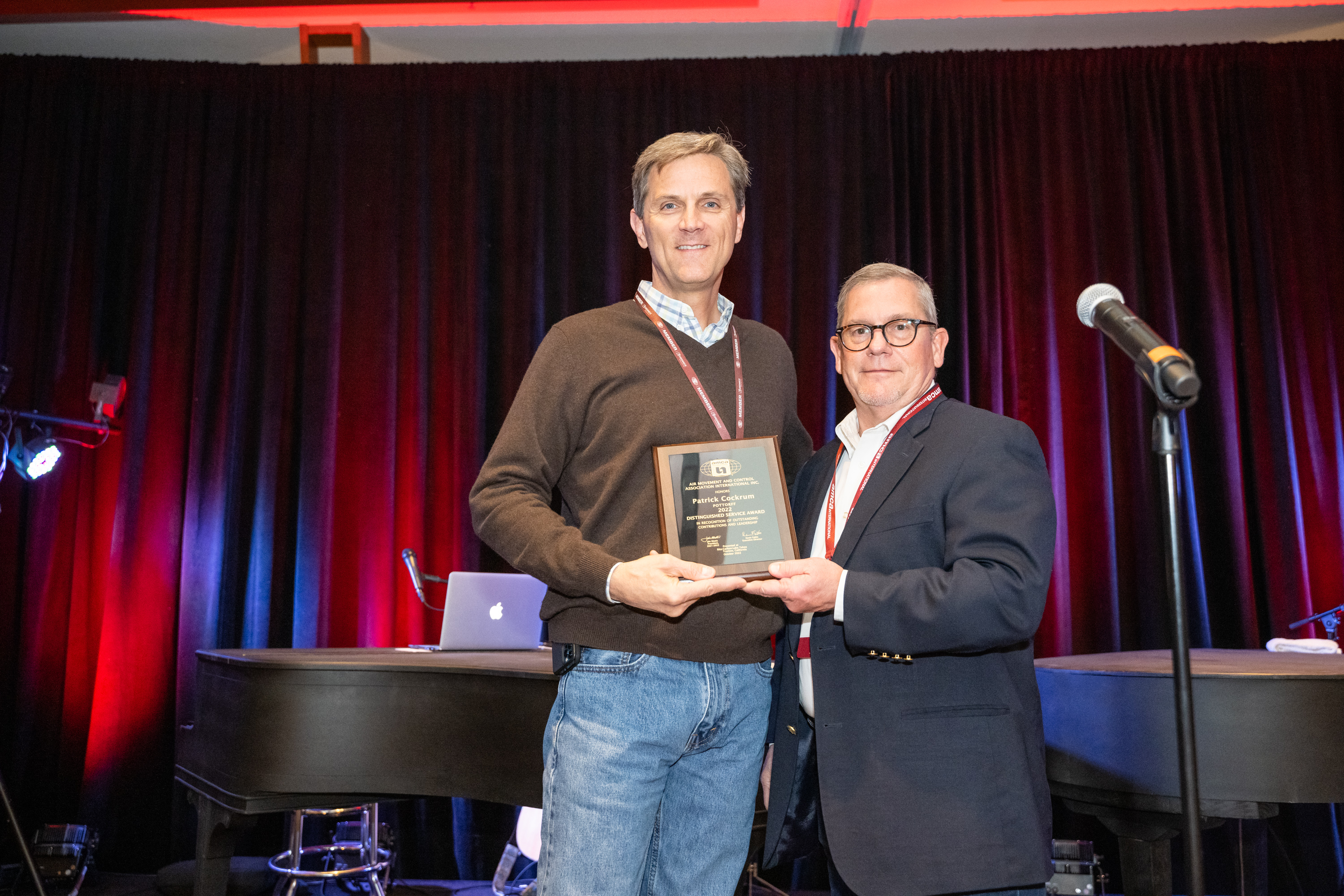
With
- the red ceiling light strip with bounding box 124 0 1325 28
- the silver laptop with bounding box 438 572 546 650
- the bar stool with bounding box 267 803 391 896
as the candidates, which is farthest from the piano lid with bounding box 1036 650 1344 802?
the red ceiling light strip with bounding box 124 0 1325 28

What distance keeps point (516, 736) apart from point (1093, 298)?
6.20ft

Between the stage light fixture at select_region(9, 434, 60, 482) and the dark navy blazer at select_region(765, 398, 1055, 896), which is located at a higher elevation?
the stage light fixture at select_region(9, 434, 60, 482)

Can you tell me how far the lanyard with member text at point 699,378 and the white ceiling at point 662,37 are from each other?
3819 millimetres

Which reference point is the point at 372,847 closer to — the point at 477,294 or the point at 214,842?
the point at 214,842

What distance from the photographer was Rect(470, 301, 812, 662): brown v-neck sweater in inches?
62.8

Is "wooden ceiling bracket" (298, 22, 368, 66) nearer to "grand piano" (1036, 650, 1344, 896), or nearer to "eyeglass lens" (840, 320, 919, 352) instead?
"eyeglass lens" (840, 320, 919, 352)

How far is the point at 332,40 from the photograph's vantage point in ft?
16.9

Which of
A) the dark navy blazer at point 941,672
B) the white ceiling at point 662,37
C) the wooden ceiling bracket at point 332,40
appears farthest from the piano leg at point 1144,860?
the wooden ceiling bracket at point 332,40

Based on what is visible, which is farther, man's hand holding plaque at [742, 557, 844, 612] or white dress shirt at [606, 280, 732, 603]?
white dress shirt at [606, 280, 732, 603]

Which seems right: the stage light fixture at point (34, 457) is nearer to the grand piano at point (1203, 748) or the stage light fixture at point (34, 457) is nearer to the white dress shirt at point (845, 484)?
the white dress shirt at point (845, 484)

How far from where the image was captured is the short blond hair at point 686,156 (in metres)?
1.80

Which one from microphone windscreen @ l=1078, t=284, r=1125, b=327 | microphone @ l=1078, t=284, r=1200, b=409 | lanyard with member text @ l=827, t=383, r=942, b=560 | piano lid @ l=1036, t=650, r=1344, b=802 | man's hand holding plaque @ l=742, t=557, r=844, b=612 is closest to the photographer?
microphone @ l=1078, t=284, r=1200, b=409

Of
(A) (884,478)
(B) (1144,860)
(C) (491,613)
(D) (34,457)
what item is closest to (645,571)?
(A) (884,478)

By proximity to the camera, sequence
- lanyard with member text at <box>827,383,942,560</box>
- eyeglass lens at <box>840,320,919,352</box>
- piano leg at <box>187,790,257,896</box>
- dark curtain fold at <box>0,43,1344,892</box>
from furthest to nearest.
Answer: dark curtain fold at <box>0,43,1344,892</box>
piano leg at <box>187,790,257,896</box>
eyeglass lens at <box>840,320,919,352</box>
lanyard with member text at <box>827,383,942,560</box>
